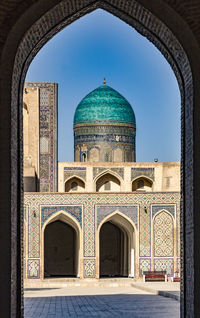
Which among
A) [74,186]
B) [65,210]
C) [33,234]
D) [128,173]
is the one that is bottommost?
[33,234]

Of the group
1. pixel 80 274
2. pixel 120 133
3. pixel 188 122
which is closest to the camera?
pixel 188 122

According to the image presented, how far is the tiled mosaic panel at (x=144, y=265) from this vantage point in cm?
1762

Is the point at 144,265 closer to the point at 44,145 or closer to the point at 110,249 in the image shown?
the point at 110,249

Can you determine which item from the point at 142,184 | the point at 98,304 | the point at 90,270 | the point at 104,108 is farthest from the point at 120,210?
the point at 104,108

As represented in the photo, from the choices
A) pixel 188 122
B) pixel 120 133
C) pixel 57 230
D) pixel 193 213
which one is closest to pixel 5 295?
pixel 193 213

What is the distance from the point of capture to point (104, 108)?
24703mm

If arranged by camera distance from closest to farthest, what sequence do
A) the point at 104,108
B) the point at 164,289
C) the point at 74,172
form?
the point at 164,289 → the point at 74,172 → the point at 104,108

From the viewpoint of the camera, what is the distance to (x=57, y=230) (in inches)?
824

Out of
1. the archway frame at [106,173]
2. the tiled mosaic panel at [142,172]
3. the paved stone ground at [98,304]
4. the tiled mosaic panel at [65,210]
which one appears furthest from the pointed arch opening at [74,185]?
the paved stone ground at [98,304]

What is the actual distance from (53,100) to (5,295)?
1595cm

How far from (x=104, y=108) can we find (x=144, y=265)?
862 centimetres

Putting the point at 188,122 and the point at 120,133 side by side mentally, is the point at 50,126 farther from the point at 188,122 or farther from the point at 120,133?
the point at 188,122

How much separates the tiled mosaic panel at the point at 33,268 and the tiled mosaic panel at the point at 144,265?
277 cm

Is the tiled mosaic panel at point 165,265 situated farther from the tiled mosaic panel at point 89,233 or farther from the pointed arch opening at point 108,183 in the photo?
the pointed arch opening at point 108,183
